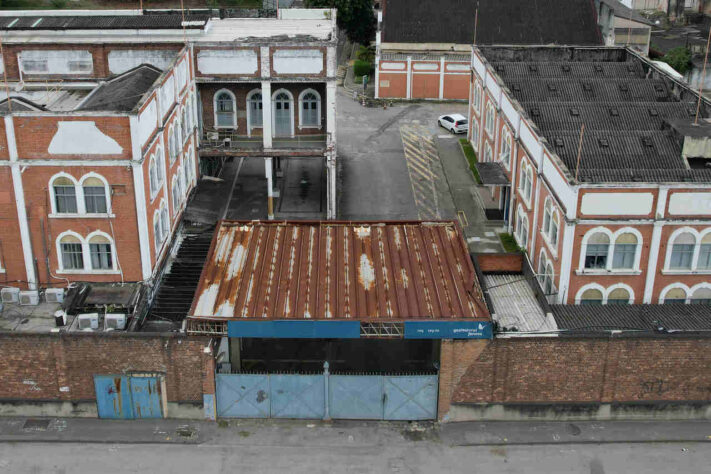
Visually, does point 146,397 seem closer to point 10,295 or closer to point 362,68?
point 10,295

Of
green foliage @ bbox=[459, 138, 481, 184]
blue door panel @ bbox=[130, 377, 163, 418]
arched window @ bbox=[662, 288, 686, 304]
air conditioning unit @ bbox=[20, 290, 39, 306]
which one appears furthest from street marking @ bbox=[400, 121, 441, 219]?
air conditioning unit @ bbox=[20, 290, 39, 306]

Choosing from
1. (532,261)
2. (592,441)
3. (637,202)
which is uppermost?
(637,202)

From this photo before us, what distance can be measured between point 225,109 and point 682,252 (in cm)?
3057

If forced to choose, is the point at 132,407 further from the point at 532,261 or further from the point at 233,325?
the point at 532,261

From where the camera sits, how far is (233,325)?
34.6 m

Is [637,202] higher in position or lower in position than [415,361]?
higher

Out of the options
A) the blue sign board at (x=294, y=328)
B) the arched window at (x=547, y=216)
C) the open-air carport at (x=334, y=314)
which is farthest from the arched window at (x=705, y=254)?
the blue sign board at (x=294, y=328)

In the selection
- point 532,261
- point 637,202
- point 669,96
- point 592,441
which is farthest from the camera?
point 669,96

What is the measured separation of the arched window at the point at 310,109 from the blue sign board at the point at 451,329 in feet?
80.8

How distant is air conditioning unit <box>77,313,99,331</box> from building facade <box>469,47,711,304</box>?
21575 mm

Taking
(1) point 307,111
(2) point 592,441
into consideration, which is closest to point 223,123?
(1) point 307,111

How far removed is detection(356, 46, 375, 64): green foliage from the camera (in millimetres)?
89688

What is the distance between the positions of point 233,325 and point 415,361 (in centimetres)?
948

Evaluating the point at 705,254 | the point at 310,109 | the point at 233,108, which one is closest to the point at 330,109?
the point at 310,109
